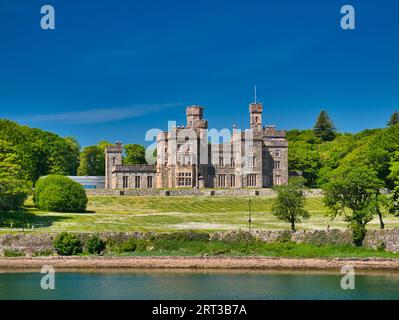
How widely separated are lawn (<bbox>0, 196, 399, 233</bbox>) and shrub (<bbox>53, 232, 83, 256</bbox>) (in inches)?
181

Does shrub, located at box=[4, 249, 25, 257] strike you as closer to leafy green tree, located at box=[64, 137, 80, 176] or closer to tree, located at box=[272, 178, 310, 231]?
tree, located at box=[272, 178, 310, 231]

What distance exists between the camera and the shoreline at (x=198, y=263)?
57.2 metres

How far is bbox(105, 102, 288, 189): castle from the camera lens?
108 meters

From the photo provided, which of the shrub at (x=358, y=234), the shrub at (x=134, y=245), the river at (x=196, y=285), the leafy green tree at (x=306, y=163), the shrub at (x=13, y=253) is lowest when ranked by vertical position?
the river at (x=196, y=285)

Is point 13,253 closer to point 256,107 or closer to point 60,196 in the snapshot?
point 60,196

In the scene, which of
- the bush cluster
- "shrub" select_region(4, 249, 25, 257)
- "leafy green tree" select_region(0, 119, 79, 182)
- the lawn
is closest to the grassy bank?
the bush cluster

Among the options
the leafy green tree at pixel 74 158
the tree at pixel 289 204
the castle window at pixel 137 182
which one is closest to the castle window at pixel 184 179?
the castle window at pixel 137 182

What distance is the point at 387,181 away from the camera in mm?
88625

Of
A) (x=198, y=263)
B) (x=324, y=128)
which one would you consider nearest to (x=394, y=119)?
(x=324, y=128)

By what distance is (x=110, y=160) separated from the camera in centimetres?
11425

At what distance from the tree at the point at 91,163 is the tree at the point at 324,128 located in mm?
50327

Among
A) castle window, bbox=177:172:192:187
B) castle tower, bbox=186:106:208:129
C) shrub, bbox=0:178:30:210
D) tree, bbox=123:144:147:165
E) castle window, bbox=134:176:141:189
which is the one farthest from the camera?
tree, bbox=123:144:147:165

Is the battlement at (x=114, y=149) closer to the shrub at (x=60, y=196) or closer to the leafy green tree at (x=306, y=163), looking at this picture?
the leafy green tree at (x=306, y=163)
